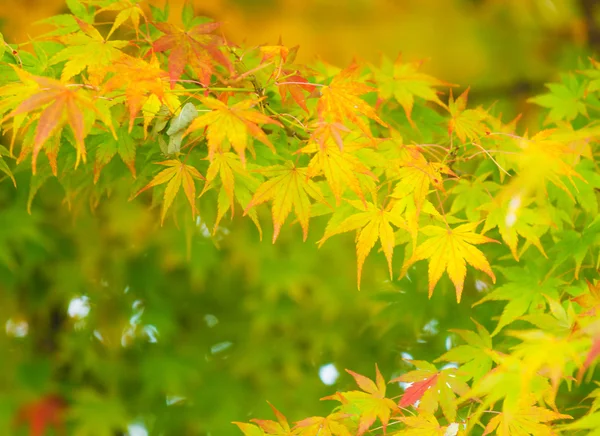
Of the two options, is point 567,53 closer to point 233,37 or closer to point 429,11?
point 429,11

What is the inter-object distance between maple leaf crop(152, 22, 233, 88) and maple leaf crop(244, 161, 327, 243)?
0.18 m

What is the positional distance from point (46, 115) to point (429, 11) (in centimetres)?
185

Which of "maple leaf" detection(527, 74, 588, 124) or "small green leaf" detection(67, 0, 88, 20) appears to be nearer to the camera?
"small green leaf" detection(67, 0, 88, 20)

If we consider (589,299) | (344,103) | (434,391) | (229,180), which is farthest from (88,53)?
(589,299)

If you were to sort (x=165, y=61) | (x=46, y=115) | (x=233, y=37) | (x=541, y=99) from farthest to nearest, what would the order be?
(x=233, y=37) < (x=541, y=99) < (x=165, y=61) < (x=46, y=115)

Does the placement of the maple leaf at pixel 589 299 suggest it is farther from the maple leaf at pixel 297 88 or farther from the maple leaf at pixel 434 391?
the maple leaf at pixel 297 88

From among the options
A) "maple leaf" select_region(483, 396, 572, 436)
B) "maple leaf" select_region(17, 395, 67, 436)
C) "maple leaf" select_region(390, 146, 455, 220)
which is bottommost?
"maple leaf" select_region(17, 395, 67, 436)

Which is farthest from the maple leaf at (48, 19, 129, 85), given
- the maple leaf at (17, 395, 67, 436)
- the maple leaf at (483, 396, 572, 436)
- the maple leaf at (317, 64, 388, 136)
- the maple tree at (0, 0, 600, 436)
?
the maple leaf at (17, 395, 67, 436)

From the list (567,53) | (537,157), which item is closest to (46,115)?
(537,157)

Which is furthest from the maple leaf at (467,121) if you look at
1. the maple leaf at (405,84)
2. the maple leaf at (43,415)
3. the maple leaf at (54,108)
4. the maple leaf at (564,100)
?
the maple leaf at (43,415)

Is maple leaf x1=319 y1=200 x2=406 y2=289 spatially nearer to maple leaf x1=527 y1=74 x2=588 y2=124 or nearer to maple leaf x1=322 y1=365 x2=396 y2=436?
maple leaf x1=322 y1=365 x2=396 y2=436

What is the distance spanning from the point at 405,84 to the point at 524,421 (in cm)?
74

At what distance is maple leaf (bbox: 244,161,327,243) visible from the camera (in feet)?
3.40

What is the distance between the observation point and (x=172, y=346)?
2559 mm
